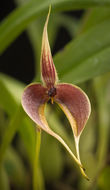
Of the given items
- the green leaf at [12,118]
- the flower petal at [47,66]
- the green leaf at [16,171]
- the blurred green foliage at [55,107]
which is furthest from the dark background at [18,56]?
the flower petal at [47,66]

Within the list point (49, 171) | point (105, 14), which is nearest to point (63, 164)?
point (49, 171)

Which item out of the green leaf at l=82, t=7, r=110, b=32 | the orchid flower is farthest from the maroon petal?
the green leaf at l=82, t=7, r=110, b=32

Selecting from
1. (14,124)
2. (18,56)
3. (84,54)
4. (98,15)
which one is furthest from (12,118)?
(18,56)

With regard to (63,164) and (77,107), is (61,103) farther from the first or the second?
(63,164)

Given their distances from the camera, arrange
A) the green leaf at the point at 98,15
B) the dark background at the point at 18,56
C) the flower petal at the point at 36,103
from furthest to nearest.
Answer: the dark background at the point at 18,56 < the green leaf at the point at 98,15 < the flower petal at the point at 36,103

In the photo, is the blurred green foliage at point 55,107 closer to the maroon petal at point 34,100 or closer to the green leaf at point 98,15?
the green leaf at point 98,15

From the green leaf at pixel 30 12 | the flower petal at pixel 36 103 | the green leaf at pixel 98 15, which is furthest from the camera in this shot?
the green leaf at pixel 98 15
